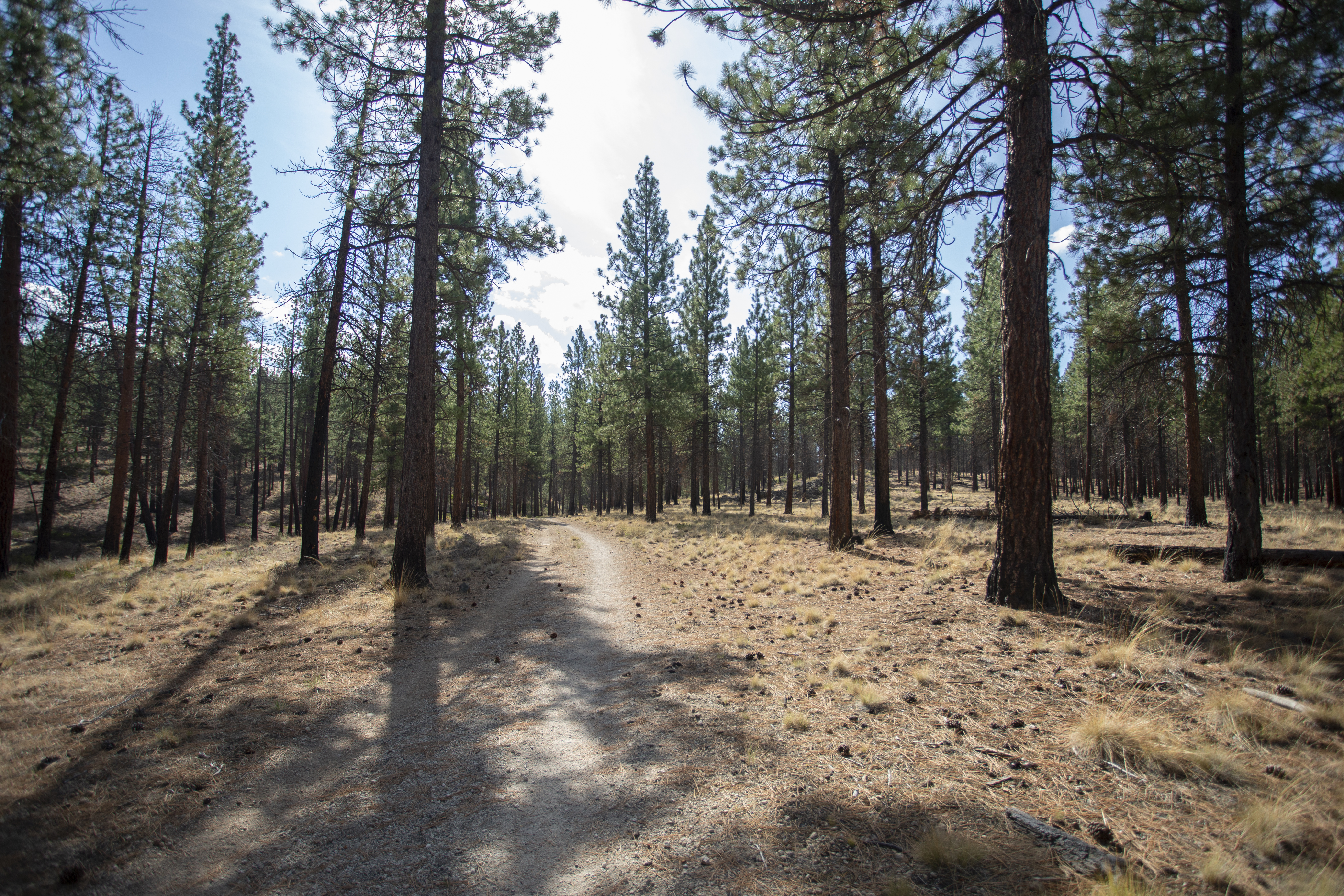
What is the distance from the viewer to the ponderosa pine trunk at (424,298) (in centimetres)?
920

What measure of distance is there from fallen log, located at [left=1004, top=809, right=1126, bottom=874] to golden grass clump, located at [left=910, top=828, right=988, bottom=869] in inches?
11.7

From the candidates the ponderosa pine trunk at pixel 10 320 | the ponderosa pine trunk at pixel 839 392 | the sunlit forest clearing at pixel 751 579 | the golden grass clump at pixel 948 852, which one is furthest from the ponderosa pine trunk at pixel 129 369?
the golden grass clump at pixel 948 852

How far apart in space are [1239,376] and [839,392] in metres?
6.40

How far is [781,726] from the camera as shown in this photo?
375 cm

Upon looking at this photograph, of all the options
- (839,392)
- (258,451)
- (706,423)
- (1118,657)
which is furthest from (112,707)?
(258,451)

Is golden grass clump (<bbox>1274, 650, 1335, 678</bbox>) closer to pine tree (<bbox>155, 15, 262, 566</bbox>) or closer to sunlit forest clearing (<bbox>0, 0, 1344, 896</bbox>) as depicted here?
sunlit forest clearing (<bbox>0, 0, 1344, 896</bbox>)

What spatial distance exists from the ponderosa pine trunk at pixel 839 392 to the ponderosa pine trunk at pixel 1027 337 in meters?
5.41

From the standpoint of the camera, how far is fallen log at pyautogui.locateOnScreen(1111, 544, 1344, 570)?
7.49 meters

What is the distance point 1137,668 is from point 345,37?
13413mm

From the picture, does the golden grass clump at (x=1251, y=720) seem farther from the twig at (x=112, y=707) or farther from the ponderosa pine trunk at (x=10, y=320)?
the ponderosa pine trunk at (x=10, y=320)

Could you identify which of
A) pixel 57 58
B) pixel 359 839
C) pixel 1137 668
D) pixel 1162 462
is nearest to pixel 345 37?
pixel 57 58

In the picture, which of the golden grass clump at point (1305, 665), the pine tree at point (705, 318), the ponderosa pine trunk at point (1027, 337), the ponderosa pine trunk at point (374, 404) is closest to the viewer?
the golden grass clump at point (1305, 665)

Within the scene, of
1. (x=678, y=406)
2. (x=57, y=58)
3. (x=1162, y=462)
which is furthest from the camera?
(x=1162, y=462)

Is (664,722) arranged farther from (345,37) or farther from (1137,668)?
(345,37)
